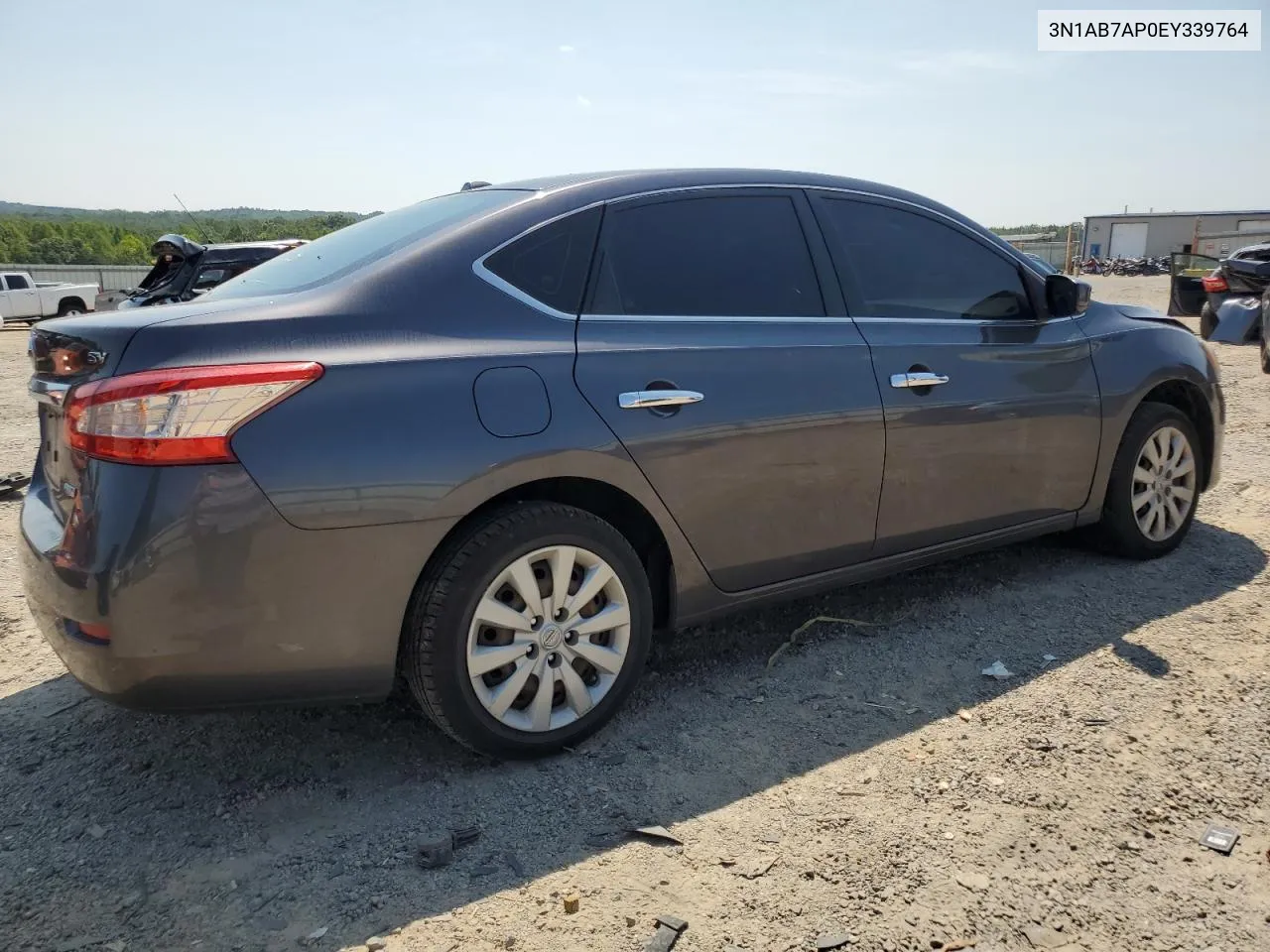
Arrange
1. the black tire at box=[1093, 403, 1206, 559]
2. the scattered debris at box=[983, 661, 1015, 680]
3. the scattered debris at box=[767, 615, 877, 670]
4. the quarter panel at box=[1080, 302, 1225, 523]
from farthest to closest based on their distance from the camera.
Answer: the black tire at box=[1093, 403, 1206, 559] < the quarter panel at box=[1080, 302, 1225, 523] < the scattered debris at box=[767, 615, 877, 670] < the scattered debris at box=[983, 661, 1015, 680]

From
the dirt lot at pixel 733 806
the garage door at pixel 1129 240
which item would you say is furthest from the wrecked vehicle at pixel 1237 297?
the garage door at pixel 1129 240

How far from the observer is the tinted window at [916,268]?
12.0 ft

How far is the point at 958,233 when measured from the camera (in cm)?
403

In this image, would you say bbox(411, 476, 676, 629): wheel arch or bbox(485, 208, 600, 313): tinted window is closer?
bbox(411, 476, 676, 629): wheel arch

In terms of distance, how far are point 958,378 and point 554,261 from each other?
1.67 m

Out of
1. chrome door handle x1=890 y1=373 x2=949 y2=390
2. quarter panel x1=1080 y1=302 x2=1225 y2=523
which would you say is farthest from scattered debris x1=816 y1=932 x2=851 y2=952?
quarter panel x1=1080 y1=302 x2=1225 y2=523

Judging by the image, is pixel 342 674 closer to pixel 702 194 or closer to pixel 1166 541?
pixel 702 194

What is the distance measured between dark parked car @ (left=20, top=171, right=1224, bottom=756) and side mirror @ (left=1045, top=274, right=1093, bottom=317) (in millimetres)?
22

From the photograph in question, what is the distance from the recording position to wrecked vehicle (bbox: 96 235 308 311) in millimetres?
8945

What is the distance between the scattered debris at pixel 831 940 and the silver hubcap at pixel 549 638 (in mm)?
1022

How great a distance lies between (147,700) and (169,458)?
2.04 feet

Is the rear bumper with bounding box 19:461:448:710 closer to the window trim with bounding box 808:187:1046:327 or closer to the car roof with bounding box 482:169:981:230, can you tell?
the car roof with bounding box 482:169:981:230

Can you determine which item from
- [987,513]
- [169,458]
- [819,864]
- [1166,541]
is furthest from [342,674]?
[1166,541]

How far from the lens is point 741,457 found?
3166mm
